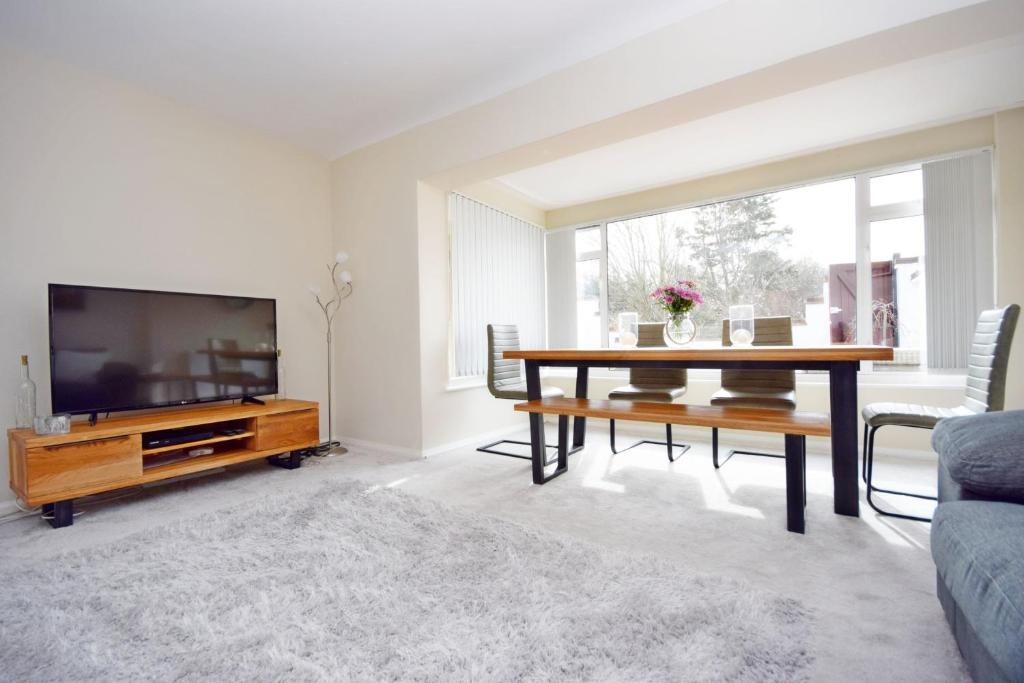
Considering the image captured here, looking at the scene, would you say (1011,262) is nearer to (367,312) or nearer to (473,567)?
(473,567)

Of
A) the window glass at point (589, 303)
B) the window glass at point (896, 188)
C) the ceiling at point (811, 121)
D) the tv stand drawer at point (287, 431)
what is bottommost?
the tv stand drawer at point (287, 431)

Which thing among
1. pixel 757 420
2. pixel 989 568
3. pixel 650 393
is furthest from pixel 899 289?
pixel 989 568

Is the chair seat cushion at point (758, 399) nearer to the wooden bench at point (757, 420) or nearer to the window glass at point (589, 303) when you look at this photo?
the wooden bench at point (757, 420)

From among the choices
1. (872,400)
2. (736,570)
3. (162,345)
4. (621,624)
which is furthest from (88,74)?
(872,400)

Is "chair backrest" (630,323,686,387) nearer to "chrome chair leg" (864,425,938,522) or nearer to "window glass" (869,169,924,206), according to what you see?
"chrome chair leg" (864,425,938,522)

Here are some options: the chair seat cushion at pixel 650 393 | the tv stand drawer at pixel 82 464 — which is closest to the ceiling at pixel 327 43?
the tv stand drawer at pixel 82 464

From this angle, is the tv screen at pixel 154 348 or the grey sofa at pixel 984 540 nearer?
the grey sofa at pixel 984 540

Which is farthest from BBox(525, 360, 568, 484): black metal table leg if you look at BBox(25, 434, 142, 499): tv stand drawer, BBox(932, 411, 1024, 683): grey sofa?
BBox(25, 434, 142, 499): tv stand drawer

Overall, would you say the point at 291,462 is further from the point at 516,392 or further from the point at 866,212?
the point at 866,212

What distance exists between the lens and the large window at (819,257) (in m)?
3.63

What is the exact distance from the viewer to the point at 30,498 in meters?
2.22

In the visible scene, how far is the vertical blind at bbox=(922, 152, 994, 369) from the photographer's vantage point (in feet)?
11.1

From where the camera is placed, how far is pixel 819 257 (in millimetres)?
4043

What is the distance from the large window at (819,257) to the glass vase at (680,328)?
195cm
